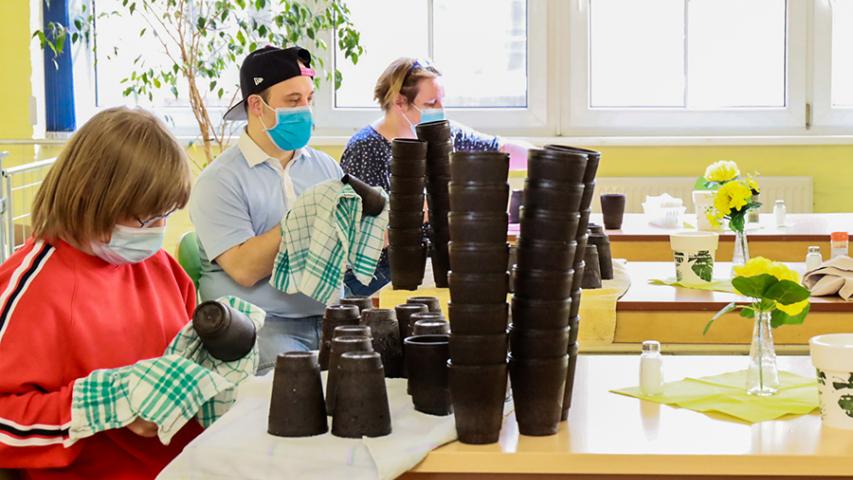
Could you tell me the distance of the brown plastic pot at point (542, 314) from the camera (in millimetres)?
1663

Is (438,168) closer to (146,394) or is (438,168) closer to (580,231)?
(580,231)

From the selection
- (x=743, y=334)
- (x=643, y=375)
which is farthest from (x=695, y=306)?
(x=643, y=375)

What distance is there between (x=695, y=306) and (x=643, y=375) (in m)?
0.99

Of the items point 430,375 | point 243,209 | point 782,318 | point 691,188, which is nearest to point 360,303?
point 430,375

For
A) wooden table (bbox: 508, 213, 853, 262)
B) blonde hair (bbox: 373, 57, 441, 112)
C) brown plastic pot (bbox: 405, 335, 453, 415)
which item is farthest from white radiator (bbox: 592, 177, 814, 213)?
brown plastic pot (bbox: 405, 335, 453, 415)

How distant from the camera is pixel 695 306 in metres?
2.91

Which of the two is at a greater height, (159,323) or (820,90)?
(820,90)

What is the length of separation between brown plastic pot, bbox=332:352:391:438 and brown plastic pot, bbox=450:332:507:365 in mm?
121

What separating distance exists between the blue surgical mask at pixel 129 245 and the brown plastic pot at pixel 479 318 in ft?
1.83

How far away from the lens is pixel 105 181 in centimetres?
187

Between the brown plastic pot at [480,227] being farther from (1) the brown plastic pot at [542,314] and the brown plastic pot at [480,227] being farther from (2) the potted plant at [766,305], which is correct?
(2) the potted plant at [766,305]

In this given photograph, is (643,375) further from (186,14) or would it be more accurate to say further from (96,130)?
(186,14)

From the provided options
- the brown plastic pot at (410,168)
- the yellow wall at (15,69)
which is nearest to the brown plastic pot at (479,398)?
the brown plastic pot at (410,168)

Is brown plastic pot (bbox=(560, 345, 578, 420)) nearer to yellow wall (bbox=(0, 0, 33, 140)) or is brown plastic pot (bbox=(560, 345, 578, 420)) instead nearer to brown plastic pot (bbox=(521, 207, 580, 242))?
brown plastic pot (bbox=(521, 207, 580, 242))
